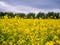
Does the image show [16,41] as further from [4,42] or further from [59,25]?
[59,25]

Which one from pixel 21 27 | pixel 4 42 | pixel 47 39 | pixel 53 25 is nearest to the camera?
pixel 4 42

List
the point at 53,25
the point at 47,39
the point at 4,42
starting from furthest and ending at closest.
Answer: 1. the point at 53,25
2. the point at 47,39
3. the point at 4,42

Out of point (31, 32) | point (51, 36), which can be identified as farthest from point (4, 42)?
point (51, 36)

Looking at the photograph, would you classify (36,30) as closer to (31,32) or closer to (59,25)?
(31,32)

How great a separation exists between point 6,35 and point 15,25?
1.26 metres

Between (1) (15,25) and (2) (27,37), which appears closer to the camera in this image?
(2) (27,37)

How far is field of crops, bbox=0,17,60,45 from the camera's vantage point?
7.35 metres

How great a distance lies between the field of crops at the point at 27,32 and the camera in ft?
24.1

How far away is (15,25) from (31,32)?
1382 mm

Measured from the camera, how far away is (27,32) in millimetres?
7938

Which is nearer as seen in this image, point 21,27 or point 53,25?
point 21,27

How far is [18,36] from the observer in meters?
8.02

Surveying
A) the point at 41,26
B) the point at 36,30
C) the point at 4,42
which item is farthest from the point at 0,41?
the point at 41,26

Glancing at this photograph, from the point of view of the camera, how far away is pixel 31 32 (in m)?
8.22
